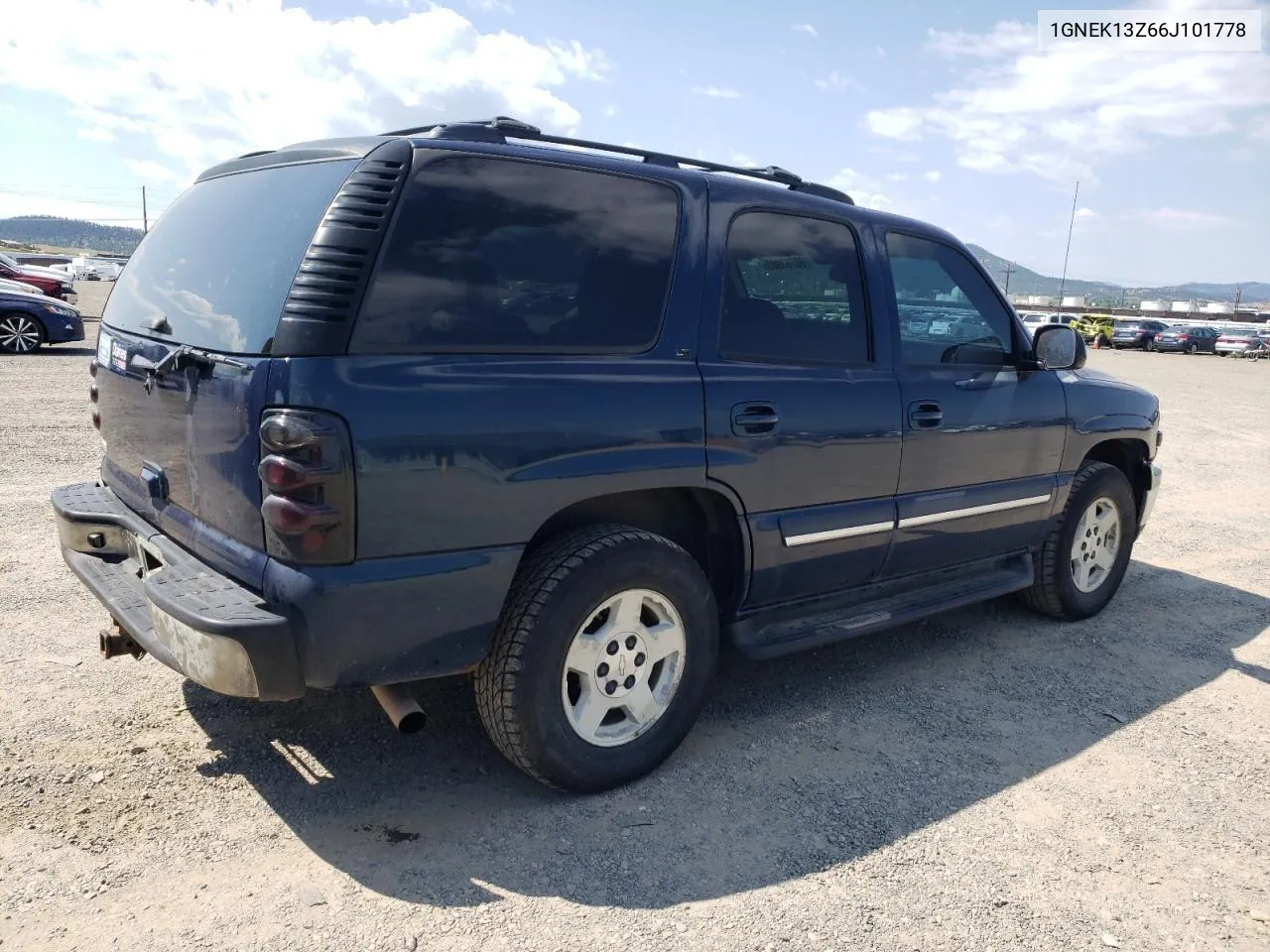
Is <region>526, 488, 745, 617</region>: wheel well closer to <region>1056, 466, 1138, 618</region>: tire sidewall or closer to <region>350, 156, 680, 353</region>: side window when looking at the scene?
<region>350, 156, 680, 353</region>: side window

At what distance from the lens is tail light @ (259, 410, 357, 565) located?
2443 mm

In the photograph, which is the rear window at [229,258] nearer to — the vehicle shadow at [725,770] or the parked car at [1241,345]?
the vehicle shadow at [725,770]

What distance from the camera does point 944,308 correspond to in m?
4.21

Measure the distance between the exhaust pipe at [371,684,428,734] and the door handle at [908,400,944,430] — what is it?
221 cm

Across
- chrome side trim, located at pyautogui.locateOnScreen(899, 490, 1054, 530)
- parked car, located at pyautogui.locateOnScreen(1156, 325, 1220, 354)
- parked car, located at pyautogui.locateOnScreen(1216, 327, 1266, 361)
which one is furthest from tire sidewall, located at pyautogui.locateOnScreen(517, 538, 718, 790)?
parked car, located at pyautogui.locateOnScreen(1156, 325, 1220, 354)

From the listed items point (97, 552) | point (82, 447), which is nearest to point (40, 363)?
point (82, 447)

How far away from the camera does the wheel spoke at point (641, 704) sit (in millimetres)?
3158

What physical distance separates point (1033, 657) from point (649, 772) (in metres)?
2.29

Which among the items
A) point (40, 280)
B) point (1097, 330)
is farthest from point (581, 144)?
point (1097, 330)

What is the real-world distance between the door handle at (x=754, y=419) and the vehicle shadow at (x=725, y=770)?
1.15 m

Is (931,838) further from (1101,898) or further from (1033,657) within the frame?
(1033,657)

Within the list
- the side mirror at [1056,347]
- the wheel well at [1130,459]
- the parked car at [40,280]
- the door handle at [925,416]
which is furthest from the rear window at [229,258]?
the parked car at [40,280]

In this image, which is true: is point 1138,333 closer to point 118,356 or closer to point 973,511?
point 973,511

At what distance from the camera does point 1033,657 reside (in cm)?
457
